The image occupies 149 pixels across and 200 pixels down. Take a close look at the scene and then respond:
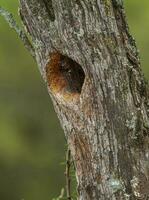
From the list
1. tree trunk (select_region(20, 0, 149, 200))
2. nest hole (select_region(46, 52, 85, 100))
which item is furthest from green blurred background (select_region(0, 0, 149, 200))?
tree trunk (select_region(20, 0, 149, 200))

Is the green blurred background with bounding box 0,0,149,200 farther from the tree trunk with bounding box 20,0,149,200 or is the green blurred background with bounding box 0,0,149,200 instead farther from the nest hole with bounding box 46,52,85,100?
the tree trunk with bounding box 20,0,149,200

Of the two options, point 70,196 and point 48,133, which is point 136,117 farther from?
point 48,133

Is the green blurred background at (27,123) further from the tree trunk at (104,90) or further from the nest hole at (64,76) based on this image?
the tree trunk at (104,90)

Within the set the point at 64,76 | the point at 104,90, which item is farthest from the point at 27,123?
the point at 104,90

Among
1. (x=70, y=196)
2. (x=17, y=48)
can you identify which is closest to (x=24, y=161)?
(x=17, y=48)

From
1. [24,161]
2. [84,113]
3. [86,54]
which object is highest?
[86,54]

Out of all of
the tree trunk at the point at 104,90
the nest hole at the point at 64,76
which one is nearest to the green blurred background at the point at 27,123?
the nest hole at the point at 64,76
